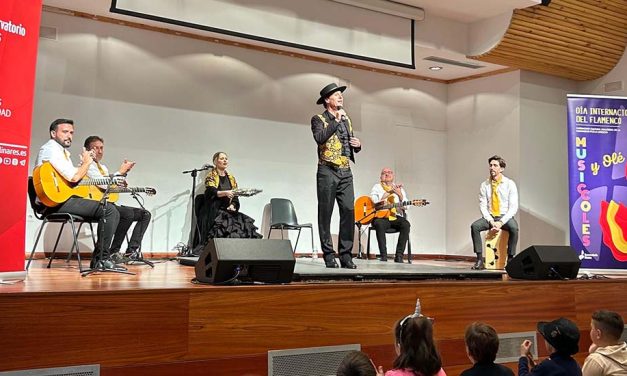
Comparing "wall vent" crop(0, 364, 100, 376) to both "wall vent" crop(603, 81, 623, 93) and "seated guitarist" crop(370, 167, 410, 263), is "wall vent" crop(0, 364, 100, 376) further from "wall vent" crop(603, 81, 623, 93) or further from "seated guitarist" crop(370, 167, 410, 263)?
"wall vent" crop(603, 81, 623, 93)

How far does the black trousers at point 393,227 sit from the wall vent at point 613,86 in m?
3.80

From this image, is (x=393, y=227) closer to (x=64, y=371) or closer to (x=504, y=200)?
(x=504, y=200)

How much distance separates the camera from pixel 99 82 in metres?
7.43

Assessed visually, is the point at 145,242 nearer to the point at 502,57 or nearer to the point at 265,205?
the point at 265,205

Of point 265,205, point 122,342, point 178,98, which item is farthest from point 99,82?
point 122,342

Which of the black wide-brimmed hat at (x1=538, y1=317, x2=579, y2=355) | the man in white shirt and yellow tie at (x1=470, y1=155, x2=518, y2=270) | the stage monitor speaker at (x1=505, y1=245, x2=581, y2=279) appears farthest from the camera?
the man in white shirt and yellow tie at (x1=470, y1=155, x2=518, y2=270)

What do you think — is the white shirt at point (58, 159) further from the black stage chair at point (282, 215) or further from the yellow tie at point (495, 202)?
the yellow tie at point (495, 202)

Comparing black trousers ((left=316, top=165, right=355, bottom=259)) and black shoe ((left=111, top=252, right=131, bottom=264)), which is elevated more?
black trousers ((left=316, top=165, right=355, bottom=259))

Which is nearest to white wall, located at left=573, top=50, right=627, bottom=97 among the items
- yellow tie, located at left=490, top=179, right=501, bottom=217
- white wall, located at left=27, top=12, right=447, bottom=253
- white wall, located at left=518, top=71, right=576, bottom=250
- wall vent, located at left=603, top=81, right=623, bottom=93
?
wall vent, located at left=603, top=81, right=623, bottom=93

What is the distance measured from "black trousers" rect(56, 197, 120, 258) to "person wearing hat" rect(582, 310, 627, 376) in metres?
3.31

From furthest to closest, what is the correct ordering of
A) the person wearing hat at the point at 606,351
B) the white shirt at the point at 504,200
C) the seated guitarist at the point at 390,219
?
the seated guitarist at the point at 390,219 → the white shirt at the point at 504,200 → the person wearing hat at the point at 606,351

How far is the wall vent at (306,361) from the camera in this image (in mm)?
3471

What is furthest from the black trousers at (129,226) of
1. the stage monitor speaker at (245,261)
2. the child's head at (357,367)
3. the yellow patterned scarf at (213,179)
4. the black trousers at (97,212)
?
the child's head at (357,367)

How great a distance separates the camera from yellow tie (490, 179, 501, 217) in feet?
25.1
